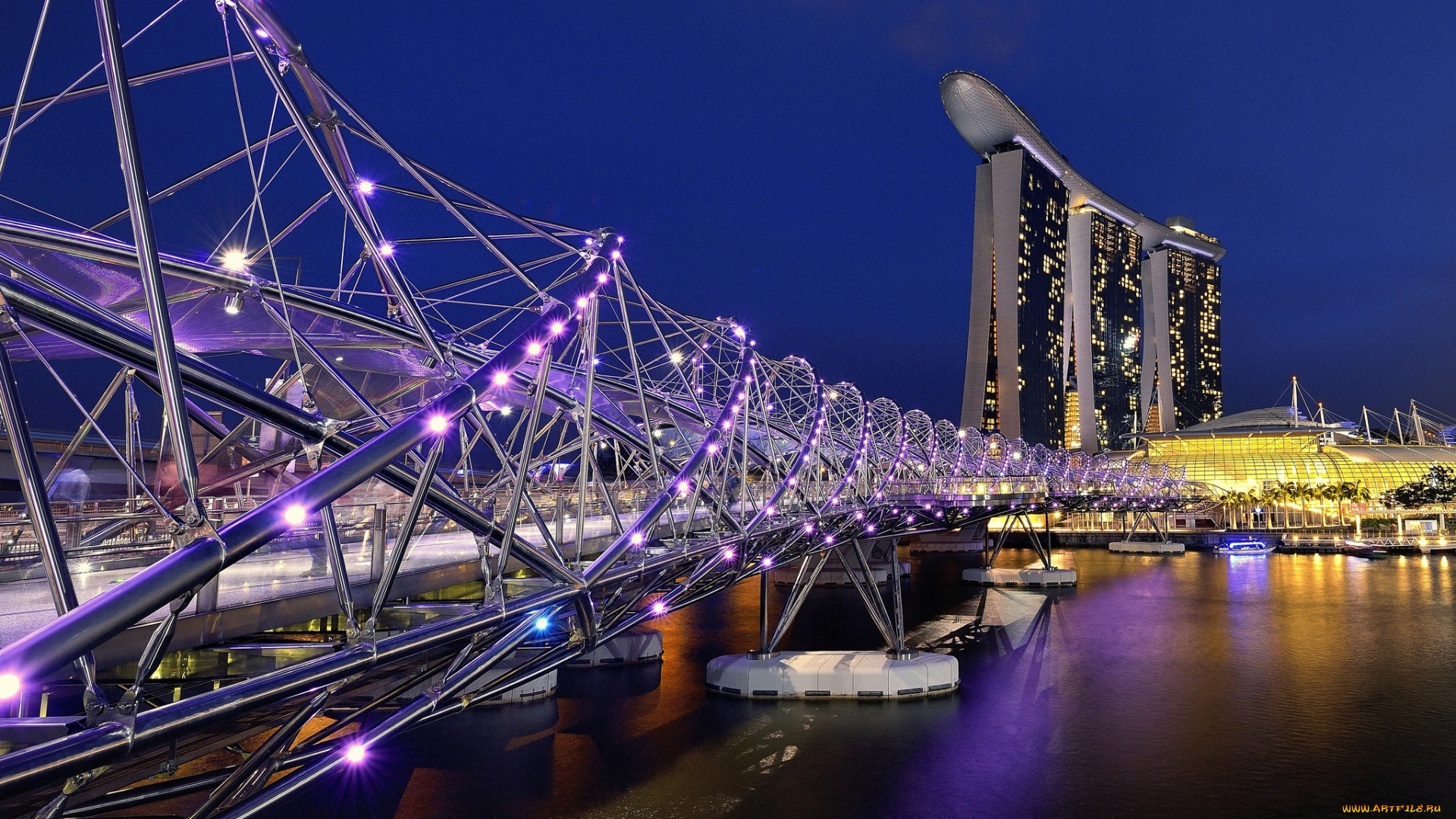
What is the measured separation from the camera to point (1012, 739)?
27984mm

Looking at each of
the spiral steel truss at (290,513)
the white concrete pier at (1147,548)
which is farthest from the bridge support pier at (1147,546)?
the spiral steel truss at (290,513)

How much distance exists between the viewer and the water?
2306 cm

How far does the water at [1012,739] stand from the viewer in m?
23.1

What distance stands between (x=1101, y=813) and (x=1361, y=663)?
882 inches

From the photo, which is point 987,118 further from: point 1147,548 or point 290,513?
point 290,513

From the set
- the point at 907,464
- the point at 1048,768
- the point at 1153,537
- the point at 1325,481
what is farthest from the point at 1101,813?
the point at 1325,481

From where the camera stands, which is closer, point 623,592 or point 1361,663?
point 623,592

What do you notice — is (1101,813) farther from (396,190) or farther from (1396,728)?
(396,190)

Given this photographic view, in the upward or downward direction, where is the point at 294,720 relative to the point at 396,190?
downward

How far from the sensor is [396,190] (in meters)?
14.9

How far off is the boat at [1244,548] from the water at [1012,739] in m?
52.8

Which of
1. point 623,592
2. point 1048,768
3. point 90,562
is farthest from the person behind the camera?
point 1048,768

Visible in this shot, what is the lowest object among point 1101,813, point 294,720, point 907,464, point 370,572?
point 1101,813

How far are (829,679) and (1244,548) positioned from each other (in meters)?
83.0
